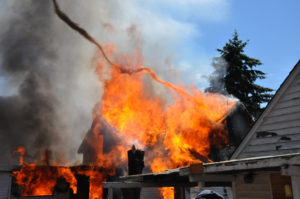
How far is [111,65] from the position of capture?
2395 centimetres

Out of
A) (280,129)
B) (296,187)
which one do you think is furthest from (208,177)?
(280,129)

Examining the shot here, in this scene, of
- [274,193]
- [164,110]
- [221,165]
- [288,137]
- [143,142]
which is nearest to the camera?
[221,165]

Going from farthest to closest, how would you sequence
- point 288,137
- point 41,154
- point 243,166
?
1. point 41,154
2. point 288,137
3. point 243,166

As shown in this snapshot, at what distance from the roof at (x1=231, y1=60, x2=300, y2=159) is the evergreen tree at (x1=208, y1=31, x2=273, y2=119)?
2260 cm

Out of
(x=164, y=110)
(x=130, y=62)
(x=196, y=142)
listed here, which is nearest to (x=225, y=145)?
(x=196, y=142)

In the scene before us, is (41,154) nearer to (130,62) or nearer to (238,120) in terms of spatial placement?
(130,62)

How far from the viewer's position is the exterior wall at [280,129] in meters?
7.22

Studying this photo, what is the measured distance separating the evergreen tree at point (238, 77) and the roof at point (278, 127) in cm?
2260

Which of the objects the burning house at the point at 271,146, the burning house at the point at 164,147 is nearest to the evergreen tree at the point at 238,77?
the burning house at the point at 164,147

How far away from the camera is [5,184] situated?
17.9m

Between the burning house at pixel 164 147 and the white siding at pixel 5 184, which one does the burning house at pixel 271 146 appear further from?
the white siding at pixel 5 184

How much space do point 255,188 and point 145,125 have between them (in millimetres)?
15855

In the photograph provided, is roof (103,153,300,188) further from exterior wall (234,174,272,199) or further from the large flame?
the large flame

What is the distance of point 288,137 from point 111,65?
18.6m
